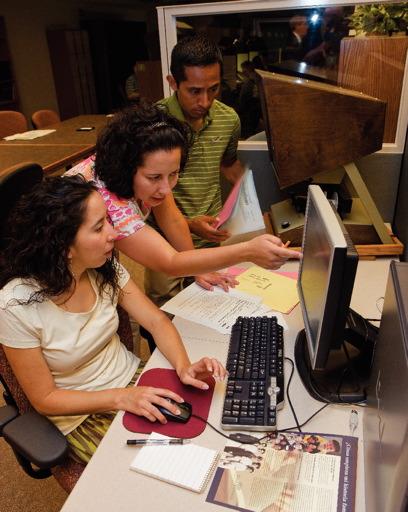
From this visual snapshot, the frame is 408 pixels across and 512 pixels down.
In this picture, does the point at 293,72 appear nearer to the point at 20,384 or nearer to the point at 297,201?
the point at 297,201

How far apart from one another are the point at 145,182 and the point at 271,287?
0.54m

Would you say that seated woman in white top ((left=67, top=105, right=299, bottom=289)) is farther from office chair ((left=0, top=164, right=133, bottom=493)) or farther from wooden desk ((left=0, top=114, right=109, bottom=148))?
wooden desk ((left=0, top=114, right=109, bottom=148))

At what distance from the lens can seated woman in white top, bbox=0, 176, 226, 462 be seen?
1033 mm

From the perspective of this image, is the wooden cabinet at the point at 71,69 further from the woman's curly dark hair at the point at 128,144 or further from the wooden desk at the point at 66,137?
the woman's curly dark hair at the point at 128,144

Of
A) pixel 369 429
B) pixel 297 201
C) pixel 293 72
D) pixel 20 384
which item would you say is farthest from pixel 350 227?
pixel 20 384

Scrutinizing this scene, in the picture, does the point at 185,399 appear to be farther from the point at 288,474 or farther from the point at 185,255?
the point at 185,255

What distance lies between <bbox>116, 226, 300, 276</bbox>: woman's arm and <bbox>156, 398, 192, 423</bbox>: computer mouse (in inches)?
16.2

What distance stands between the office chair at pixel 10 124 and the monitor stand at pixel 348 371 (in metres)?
3.91

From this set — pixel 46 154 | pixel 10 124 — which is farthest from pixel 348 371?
pixel 10 124

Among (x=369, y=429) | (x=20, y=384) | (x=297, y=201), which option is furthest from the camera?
(x=297, y=201)

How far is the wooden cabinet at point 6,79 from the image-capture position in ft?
18.9

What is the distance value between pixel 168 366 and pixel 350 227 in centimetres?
91

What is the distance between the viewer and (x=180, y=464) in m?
0.87

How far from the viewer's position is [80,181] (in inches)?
44.4
